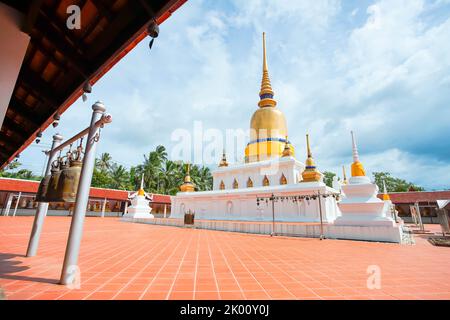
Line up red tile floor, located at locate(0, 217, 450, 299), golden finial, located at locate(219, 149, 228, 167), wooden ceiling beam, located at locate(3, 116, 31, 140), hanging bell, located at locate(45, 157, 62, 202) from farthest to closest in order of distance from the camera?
golden finial, located at locate(219, 149, 228, 167) < wooden ceiling beam, located at locate(3, 116, 31, 140) < hanging bell, located at locate(45, 157, 62, 202) < red tile floor, located at locate(0, 217, 450, 299)

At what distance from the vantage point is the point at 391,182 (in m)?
42.8

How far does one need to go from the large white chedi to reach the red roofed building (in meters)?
8.41

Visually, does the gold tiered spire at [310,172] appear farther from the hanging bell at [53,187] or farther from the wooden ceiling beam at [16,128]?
the wooden ceiling beam at [16,128]

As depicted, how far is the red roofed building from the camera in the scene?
20.6m

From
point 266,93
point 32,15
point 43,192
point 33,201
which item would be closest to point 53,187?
point 43,192

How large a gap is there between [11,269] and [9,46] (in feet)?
12.1

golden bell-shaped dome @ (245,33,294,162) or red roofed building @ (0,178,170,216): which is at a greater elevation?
golden bell-shaped dome @ (245,33,294,162)

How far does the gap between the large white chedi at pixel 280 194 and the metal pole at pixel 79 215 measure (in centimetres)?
909

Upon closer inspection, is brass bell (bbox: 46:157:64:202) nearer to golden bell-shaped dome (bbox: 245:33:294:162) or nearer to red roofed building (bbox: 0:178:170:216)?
red roofed building (bbox: 0:178:170:216)

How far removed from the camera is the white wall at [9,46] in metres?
2.99

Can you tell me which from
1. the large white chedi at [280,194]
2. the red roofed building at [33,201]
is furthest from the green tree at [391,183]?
the red roofed building at [33,201]

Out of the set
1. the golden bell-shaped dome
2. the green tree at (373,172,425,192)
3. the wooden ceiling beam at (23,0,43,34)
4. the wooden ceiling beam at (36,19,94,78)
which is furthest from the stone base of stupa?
the green tree at (373,172,425,192)
